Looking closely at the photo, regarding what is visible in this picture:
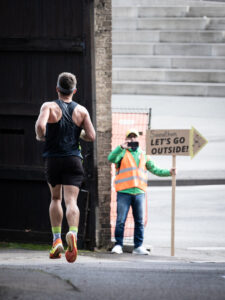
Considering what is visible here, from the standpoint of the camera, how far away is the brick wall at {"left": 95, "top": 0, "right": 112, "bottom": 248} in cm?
1094

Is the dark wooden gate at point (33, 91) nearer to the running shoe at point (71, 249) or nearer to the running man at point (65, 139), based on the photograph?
the running man at point (65, 139)

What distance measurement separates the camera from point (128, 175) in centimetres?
1162

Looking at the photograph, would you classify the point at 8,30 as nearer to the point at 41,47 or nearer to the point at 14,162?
the point at 41,47

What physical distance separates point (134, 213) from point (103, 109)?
1.81 meters

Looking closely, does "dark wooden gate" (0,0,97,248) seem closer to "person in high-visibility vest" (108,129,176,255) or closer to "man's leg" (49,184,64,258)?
"person in high-visibility vest" (108,129,176,255)

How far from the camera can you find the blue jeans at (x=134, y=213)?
11586 millimetres

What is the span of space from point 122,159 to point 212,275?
453cm

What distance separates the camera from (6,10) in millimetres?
10742

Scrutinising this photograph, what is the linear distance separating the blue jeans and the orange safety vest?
0.15 m

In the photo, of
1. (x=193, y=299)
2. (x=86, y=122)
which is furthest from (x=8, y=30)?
(x=193, y=299)

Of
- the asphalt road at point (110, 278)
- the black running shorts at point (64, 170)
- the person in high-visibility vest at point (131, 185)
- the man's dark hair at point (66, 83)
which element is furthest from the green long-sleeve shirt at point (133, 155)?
the man's dark hair at point (66, 83)

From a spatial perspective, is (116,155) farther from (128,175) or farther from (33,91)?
(33,91)

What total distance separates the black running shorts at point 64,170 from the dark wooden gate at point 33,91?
2986 mm

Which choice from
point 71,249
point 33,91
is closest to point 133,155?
point 33,91
